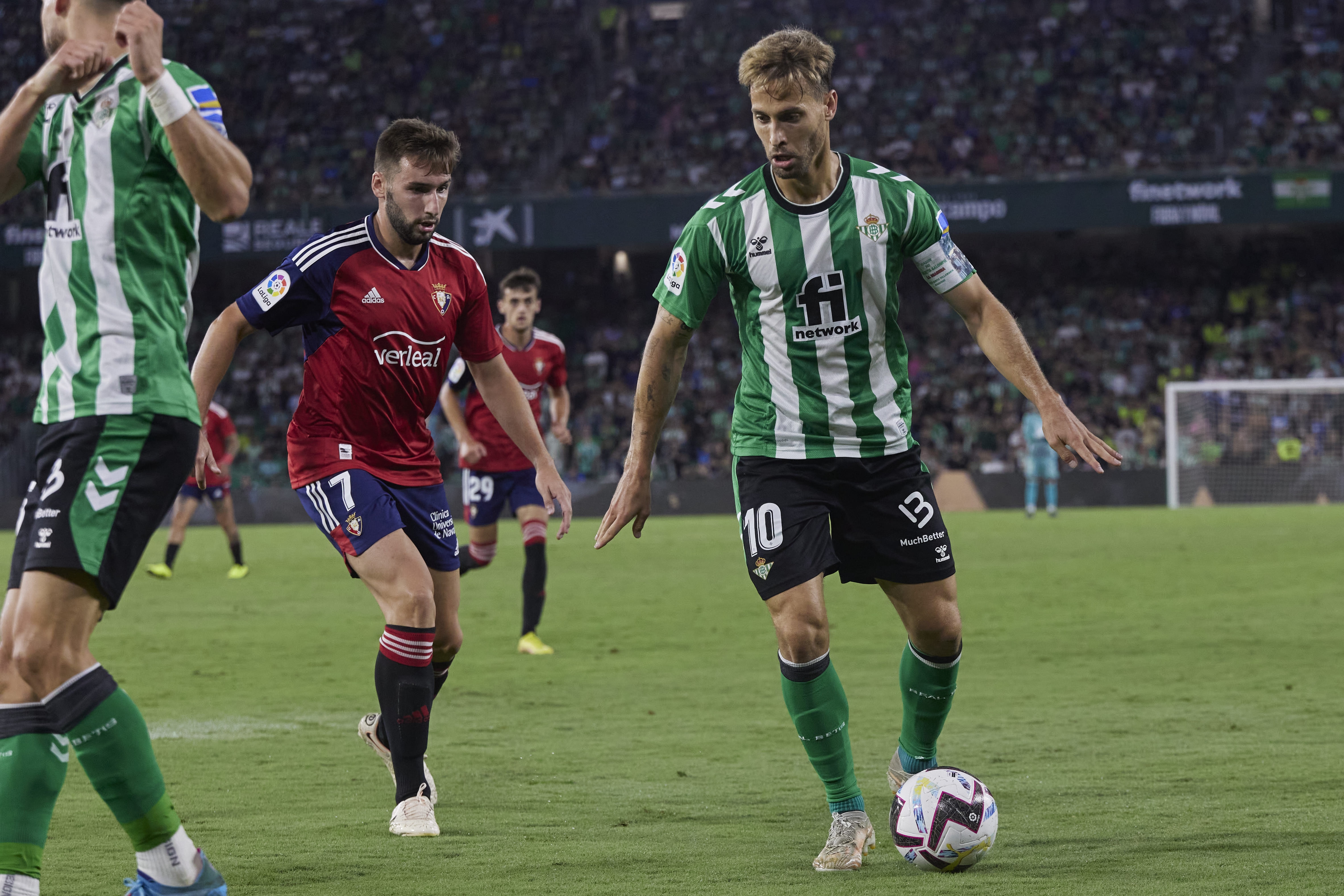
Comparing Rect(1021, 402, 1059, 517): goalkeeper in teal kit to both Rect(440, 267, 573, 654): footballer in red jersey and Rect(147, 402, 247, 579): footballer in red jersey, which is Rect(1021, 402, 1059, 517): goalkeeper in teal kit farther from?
Rect(440, 267, 573, 654): footballer in red jersey

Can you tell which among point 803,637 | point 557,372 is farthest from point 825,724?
point 557,372

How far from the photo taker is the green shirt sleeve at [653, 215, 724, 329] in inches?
195

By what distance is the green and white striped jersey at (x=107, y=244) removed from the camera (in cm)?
369

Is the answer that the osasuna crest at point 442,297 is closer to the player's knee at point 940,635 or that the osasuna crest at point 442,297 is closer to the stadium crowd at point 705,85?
the player's knee at point 940,635

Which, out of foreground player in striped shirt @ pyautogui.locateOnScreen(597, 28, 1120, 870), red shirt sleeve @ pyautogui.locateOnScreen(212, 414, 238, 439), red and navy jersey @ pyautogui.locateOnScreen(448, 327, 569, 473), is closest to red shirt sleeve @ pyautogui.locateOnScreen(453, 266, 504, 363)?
foreground player in striped shirt @ pyautogui.locateOnScreen(597, 28, 1120, 870)

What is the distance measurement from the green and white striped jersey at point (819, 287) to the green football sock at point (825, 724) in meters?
0.68

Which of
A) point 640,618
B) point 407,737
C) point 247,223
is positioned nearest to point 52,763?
point 407,737

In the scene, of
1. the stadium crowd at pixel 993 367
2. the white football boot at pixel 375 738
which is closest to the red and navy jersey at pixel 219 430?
the white football boot at pixel 375 738

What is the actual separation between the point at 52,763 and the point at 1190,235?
35532mm

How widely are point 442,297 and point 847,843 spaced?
2.39 m

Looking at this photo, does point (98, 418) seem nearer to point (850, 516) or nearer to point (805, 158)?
point (805, 158)

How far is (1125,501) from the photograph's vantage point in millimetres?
29625

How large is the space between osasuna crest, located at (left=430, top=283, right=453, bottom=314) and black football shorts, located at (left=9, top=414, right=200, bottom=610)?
1928mm

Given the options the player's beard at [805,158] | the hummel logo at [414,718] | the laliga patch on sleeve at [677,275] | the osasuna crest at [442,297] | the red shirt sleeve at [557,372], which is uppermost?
the player's beard at [805,158]
